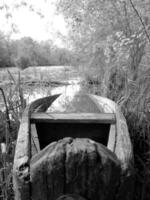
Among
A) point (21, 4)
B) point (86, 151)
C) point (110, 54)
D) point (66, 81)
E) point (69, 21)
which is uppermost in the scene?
point (21, 4)

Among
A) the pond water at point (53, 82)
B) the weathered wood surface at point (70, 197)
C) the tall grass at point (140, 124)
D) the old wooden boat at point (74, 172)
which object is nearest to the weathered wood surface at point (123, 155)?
the old wooden boat at point (74, 172)

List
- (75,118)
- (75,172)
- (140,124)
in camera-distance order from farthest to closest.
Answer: (140,124) < (75,118) < (75,172)

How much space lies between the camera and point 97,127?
1880mm

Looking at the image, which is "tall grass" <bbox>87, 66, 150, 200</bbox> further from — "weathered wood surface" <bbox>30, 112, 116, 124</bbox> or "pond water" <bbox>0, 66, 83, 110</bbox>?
"pond water" <bbox>0, 66, 83, 110</bbox>

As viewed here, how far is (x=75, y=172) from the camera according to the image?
3.00 ft

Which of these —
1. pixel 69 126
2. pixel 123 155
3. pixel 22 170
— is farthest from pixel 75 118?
pixel 22 170

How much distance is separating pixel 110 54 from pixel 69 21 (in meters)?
3.66

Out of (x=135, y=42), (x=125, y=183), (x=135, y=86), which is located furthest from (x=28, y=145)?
(x=135, y=42)

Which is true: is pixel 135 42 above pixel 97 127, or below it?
above

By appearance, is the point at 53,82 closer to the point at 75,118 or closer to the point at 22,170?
the point at 75,118

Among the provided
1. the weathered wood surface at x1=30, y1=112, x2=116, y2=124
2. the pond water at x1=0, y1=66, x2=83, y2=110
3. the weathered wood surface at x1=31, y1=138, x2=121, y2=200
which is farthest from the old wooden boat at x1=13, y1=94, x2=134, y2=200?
the pond water at x1=0, y1=66, x2=83, y2=110

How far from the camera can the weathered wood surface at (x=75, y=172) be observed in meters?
0.91

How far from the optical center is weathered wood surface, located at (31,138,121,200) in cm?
91

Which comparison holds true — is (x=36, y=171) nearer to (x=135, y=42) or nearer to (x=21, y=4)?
(x=135, y=42)
